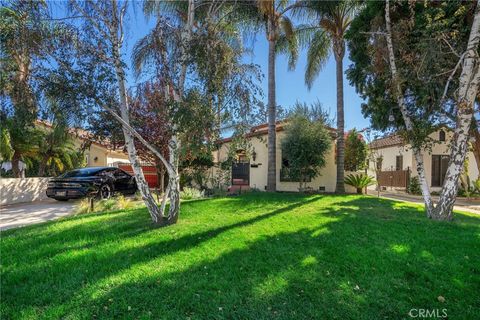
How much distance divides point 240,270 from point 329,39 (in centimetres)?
1426

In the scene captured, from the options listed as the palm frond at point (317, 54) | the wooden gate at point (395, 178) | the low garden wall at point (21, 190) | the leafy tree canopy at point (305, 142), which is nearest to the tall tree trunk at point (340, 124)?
the leafy tree canopy at point (305, 142)

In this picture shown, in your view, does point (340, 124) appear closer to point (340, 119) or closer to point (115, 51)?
point (340, 119)

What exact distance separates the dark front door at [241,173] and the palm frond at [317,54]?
5.83 meters

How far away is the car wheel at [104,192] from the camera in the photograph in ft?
41.3

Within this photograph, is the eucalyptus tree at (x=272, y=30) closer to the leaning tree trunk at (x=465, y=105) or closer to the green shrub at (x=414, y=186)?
the leaning tree trunk at (x=465, y=105)

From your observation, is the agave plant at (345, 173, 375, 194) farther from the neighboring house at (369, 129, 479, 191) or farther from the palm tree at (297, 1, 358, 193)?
the neighboring house at (369, 129, 479, 191)

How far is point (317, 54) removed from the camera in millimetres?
16016

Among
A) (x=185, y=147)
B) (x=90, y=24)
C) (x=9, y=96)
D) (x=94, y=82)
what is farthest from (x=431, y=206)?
(x=9, y=96)

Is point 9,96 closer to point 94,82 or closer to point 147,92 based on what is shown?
point 94,82

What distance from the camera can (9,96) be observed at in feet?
18.6

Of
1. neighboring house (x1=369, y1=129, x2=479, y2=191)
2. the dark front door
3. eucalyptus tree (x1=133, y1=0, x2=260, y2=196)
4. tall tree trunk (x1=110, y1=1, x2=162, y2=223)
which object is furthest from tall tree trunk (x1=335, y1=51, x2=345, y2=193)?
tall tree trunk (x1=110, y1=1, x2=162, y2=223)

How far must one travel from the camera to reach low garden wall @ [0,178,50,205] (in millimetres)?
12164

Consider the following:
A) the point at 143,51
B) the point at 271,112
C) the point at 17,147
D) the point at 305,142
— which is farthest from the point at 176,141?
the point at 17,147

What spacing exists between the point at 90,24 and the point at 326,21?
445 inches
